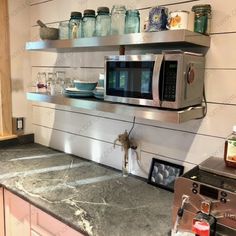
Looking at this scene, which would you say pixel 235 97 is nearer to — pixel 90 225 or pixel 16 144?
pixel 90 225

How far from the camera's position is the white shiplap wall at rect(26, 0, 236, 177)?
135 centimetres

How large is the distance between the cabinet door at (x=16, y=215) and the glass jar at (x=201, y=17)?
1282 mm

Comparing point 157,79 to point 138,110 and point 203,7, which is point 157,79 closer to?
point 138,110

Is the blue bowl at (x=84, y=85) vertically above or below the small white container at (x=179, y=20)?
below

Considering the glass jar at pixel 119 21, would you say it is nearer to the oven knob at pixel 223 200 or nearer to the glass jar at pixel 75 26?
the glass jar at pixel 75 26

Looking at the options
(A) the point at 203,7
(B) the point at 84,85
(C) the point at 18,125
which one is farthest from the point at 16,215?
(A) the point at 203,7

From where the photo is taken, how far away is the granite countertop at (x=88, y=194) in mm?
1233

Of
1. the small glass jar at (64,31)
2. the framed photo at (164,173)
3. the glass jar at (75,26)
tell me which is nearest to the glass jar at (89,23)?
the glass jar at (75,26)

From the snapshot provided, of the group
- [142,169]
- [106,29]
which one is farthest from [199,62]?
[142,169]

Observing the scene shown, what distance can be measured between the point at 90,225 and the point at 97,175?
61 centimetres

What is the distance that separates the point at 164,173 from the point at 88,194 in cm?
45

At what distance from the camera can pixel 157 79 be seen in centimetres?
119

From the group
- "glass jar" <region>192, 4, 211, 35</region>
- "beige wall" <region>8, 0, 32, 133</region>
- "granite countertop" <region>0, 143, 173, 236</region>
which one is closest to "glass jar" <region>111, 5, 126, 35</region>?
"glass jar" <region>192, 4, 211, 35</region>

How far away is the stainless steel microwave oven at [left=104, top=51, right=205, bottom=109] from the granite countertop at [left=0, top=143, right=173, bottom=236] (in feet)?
1.73
